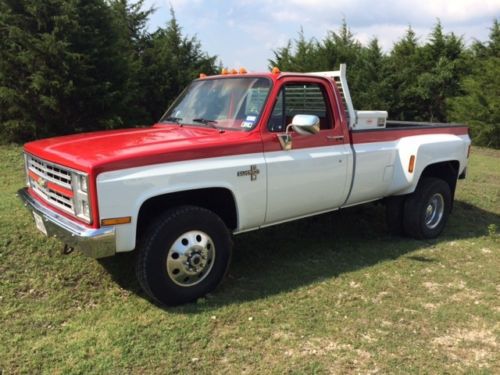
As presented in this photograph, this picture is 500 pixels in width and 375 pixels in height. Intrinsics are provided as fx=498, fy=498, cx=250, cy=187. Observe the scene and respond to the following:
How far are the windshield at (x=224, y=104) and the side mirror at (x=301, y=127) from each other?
0.32 m

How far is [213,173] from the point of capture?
409cm

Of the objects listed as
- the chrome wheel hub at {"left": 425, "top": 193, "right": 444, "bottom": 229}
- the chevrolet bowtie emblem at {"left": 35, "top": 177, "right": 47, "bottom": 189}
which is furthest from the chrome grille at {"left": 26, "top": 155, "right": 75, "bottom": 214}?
the chrome wheel hub at {"left": 425, "top": 193, "right": 444, "bottom": 229}

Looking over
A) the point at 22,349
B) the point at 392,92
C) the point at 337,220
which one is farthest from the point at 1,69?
the point at 392,92

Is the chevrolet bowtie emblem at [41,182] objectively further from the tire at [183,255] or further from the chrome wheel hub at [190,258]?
the chrome wheel hub at [190,258]

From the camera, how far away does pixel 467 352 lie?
3623 millimetres

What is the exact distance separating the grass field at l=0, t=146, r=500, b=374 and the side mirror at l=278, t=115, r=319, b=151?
4.30 ft

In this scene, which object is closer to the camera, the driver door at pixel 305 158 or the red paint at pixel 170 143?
the red paint at pixel 170 143

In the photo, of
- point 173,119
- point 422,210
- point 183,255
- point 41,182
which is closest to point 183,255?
point 183,255

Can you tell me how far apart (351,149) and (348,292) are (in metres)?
1.52

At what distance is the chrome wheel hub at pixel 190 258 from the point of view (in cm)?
405

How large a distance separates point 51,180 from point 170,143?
103cm

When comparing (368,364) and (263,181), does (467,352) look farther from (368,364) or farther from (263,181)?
(263,181)

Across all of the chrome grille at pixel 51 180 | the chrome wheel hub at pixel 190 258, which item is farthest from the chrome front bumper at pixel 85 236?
the chrome wheel hub at pixel 190 258

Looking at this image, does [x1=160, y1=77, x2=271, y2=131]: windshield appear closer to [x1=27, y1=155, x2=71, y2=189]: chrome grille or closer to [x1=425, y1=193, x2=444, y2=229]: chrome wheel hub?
[x1=27, y1=155, x2=71, y2=189]: chrome grille
